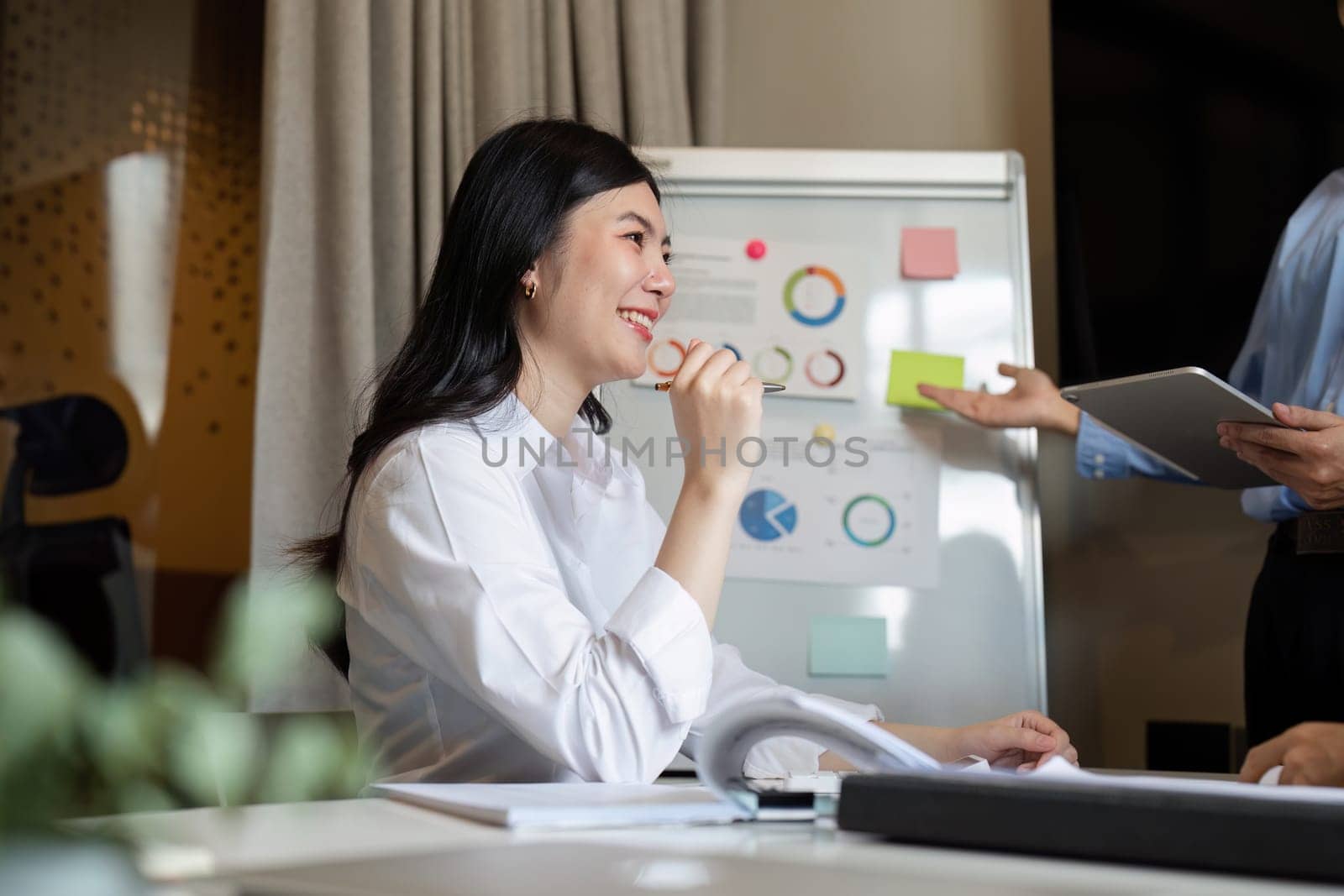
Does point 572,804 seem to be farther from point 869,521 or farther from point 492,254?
point 869,521

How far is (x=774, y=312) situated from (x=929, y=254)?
260 millimetres

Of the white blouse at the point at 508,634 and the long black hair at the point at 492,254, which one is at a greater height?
the long black hair at the point at 492,254

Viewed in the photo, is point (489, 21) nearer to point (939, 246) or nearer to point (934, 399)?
point (939, 246)

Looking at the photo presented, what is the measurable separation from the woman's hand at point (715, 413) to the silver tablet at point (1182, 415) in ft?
1.52

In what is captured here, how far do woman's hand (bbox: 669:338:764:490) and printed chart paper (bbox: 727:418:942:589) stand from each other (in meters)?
0.80

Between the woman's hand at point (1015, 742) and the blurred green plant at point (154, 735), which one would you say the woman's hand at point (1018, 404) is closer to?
the woman's hand at point (1015, 742)

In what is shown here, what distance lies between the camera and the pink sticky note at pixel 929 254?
2.00 metres

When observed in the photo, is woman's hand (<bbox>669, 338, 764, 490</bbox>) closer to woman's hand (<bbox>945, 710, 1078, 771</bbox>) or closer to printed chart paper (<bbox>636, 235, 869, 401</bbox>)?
woman's hand (<bbox>945, 710, 1078, 771</bbox>)

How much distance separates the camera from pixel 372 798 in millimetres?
751

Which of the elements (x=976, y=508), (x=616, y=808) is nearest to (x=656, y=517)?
(x=976, y=508)

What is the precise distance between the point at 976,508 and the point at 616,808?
1.43 metres

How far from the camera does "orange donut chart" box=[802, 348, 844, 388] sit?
1.99m

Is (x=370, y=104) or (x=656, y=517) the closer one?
(x=656, y=517)

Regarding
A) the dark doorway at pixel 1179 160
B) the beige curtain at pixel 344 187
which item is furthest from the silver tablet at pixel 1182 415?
the beige curtain at pixel 344 187
